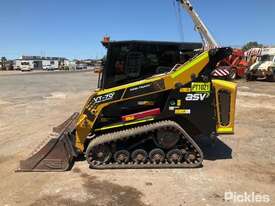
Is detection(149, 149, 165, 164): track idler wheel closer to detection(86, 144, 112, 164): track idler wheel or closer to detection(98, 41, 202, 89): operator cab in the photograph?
detection(86, 144, 112, 164): track idler wheel

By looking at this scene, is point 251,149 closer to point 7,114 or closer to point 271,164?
point 271,164

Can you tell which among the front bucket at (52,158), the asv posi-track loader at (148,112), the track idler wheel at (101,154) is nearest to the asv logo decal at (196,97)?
the asv posi-track loader at (148,112)

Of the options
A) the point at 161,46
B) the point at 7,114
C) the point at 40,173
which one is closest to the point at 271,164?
the point at 161,46

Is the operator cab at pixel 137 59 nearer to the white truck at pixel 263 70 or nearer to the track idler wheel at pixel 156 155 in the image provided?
the track idler wheel at pixel 156 155

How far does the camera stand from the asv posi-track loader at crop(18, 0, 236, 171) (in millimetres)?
7203

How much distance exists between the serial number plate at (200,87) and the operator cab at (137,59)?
0.65m

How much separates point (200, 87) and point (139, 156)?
1.77 meters

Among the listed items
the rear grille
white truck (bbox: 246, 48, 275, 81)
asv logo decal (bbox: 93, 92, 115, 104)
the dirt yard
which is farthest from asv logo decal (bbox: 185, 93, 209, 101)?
white truck (bbox: 246, 48, 275, 81)

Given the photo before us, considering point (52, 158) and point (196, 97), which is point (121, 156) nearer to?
point (52, 158)

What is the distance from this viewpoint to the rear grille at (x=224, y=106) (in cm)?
766

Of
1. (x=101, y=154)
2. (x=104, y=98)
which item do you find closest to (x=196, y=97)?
(x=104, y=98)

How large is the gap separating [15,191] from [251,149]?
528 cm

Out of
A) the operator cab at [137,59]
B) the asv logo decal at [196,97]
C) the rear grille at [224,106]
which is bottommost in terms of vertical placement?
the rear grille at [224,106]

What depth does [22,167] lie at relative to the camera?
23.4 feet
